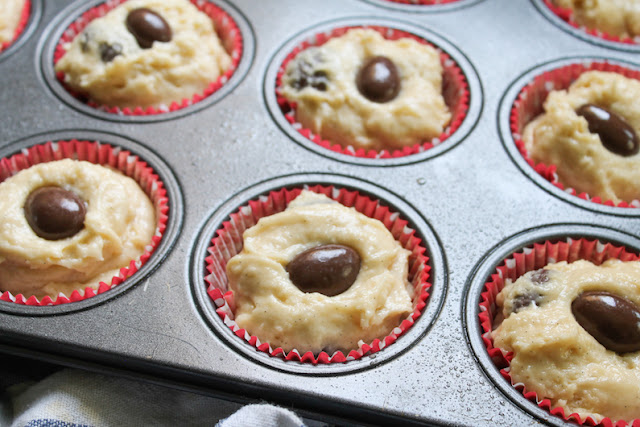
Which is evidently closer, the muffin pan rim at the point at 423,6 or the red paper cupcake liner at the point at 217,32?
the red paper cupcake liner at the point at 217,32

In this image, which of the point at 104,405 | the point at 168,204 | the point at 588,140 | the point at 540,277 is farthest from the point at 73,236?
the point at 588,140

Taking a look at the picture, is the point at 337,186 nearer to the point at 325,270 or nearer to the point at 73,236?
the point at 325,270

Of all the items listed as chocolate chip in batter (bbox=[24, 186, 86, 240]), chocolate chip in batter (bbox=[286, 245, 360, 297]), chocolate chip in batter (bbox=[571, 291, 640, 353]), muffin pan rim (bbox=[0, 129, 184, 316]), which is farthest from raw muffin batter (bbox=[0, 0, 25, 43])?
chocolate chip in batter (bbox=[571, 291, 640, 353])

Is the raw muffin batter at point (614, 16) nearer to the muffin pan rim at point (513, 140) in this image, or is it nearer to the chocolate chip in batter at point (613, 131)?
the muffin pan rim at point (513, 140)

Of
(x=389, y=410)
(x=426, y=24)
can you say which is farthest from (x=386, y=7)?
(x=389, y=410)

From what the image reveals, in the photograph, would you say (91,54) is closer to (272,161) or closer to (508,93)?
(272,161)

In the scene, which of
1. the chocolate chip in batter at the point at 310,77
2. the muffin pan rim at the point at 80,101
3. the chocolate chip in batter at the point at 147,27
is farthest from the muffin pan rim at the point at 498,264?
the chocolate chip in batter at the point at 147,27
